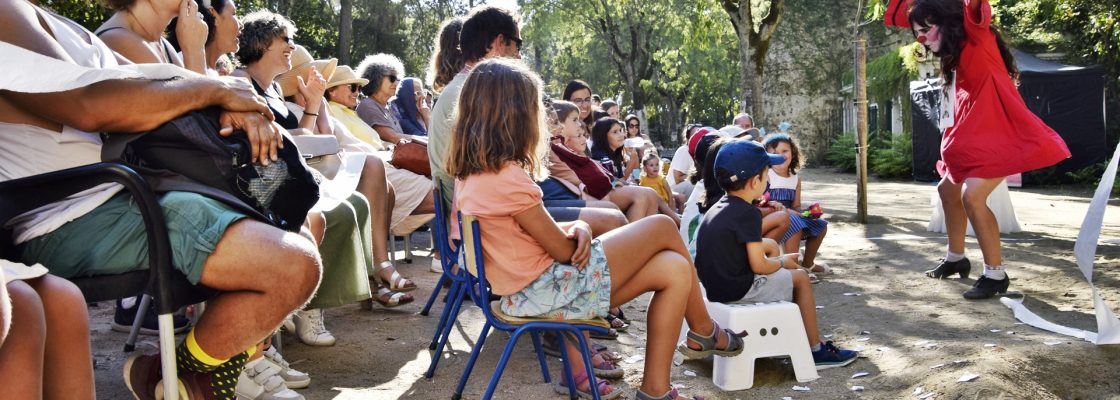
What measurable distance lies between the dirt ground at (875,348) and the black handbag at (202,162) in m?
0.82

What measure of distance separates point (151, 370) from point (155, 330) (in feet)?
6.75

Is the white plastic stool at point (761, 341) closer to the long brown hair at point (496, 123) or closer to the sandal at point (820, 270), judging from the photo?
the long brown hair at point (496, 123)

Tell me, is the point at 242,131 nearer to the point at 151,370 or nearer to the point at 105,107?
the point at 105,107

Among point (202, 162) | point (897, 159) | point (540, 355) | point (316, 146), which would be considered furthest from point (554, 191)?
point (897, 159)

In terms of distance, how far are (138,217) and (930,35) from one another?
5.00m

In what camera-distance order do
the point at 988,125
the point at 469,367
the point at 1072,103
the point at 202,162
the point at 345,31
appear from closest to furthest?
the point at 202,162, the point at 469,367, the point at 988,125, the point at 1072,103, the point at 345,31

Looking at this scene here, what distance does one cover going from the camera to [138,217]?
2352 millimetres

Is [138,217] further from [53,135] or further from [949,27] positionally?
[949,27]

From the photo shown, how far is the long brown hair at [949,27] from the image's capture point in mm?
5820

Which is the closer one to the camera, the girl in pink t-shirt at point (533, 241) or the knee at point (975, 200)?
the girl in pink t-shirt at point (533, 241)

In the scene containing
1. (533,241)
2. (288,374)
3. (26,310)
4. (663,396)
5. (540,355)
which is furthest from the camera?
(540,355)

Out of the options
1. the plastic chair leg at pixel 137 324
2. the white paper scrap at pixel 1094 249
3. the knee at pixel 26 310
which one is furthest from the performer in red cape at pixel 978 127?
the knee at pixel 26 310

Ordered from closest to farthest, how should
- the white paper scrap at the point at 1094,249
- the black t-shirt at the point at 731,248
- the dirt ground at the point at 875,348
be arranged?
1. the dirt ground at the point at 875,348
2. the white paper scrap at the point at 1094,249
3. the black t-shirt at the point at 731,248

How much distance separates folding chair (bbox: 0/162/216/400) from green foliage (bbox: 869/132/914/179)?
64.2 ft
